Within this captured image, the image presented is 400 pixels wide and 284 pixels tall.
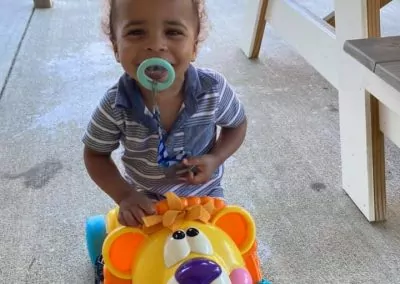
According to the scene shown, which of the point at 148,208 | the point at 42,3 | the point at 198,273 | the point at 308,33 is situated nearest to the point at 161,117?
the point at 148,208

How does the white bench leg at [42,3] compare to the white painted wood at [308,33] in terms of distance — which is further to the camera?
the white bench leg at [42,3]

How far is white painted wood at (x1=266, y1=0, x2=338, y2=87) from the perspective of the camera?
1170 mm

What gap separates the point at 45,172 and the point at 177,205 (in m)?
0.54

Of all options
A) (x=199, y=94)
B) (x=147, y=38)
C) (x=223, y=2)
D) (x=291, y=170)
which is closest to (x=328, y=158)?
(x=291, y=170)

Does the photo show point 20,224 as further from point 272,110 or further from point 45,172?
point 272,110

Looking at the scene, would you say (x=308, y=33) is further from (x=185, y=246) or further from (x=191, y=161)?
(x=185, y=246)

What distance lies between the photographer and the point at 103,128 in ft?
2.35

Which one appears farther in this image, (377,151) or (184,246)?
(377,151)

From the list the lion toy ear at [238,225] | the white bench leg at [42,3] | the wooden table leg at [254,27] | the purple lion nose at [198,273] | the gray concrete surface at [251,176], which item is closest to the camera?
the purple lion nose at [198,273]

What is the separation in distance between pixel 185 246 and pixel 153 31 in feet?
0.79

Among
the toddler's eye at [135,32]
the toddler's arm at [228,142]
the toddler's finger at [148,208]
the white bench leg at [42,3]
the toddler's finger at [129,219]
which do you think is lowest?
the white bench leg at [42,3]

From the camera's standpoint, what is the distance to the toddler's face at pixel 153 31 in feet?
2.05

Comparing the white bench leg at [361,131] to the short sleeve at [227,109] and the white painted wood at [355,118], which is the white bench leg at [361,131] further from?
the short sleeve at [227,109]

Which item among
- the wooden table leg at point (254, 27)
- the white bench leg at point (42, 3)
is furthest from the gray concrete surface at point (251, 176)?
the white bench leg at point (42, 3)
